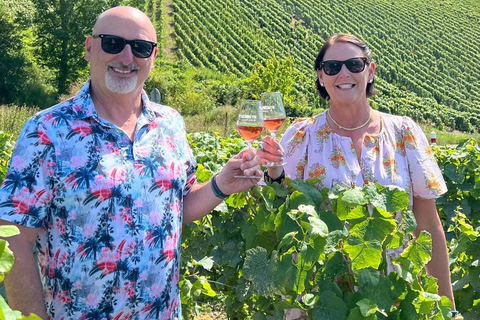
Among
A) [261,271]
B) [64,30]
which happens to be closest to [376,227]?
[261,271]

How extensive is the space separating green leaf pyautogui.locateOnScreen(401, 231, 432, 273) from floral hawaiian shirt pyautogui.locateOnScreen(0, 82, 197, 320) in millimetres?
888

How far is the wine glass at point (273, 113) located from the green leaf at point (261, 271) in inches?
15.6

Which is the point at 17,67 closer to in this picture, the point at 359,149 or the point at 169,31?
the point at 169,31

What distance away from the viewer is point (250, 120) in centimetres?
188

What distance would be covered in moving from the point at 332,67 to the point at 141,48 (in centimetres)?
88

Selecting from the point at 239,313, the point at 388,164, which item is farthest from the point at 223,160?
the point at 388,164

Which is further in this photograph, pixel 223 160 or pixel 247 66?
pixel 247 66

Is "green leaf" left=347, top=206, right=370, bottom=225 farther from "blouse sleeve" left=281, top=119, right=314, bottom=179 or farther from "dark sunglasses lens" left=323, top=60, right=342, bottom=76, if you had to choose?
"dark sunglasses lens" left=323, top=60, right=342, bottom=76

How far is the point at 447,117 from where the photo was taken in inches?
1553

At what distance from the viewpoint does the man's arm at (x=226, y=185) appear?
75.4 inches

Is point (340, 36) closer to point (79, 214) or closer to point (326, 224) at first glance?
point (326, 224)

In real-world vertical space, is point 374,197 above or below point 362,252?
above

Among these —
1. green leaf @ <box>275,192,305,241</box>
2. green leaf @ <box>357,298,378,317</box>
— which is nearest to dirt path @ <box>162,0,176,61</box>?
green leaf @ <box>275,192,305,241</box>

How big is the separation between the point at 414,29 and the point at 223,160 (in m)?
57.0
